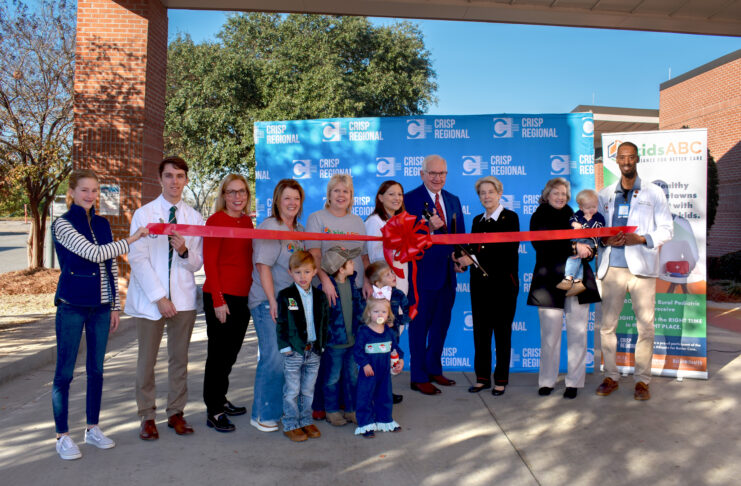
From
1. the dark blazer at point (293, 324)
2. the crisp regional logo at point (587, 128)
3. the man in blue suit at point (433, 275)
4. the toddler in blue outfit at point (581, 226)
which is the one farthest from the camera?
the crisp regional logo at point (587, 128)

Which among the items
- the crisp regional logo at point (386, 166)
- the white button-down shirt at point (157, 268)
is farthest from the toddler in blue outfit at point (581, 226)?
the white button-down shirt at point (157, 268)

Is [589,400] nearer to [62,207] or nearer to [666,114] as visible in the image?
[62,207]

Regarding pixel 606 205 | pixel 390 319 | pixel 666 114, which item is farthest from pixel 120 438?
pixel 666 114

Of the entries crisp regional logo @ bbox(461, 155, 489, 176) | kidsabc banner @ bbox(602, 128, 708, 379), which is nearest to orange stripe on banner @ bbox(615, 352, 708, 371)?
kidsabc banner @ bbox(602, 128, 708, 379)

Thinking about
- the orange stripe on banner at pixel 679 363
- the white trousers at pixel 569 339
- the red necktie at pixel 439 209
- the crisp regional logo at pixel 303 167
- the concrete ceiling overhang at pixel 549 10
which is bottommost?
the orange stripe on banner at pixel 679 363

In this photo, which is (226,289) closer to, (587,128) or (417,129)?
(417,129)

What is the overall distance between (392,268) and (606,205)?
2.31 m

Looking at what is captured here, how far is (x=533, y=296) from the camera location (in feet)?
16.5

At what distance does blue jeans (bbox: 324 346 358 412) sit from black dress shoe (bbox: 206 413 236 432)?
74cm

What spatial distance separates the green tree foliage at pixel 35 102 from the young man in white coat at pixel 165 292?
27.8 feet

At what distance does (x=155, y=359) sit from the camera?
12.8ft

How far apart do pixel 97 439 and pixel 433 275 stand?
117 inches

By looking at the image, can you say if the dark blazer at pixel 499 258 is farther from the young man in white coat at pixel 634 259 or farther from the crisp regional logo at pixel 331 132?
the crisp regional logo at pixel 331 132

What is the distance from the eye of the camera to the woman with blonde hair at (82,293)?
140 inches
